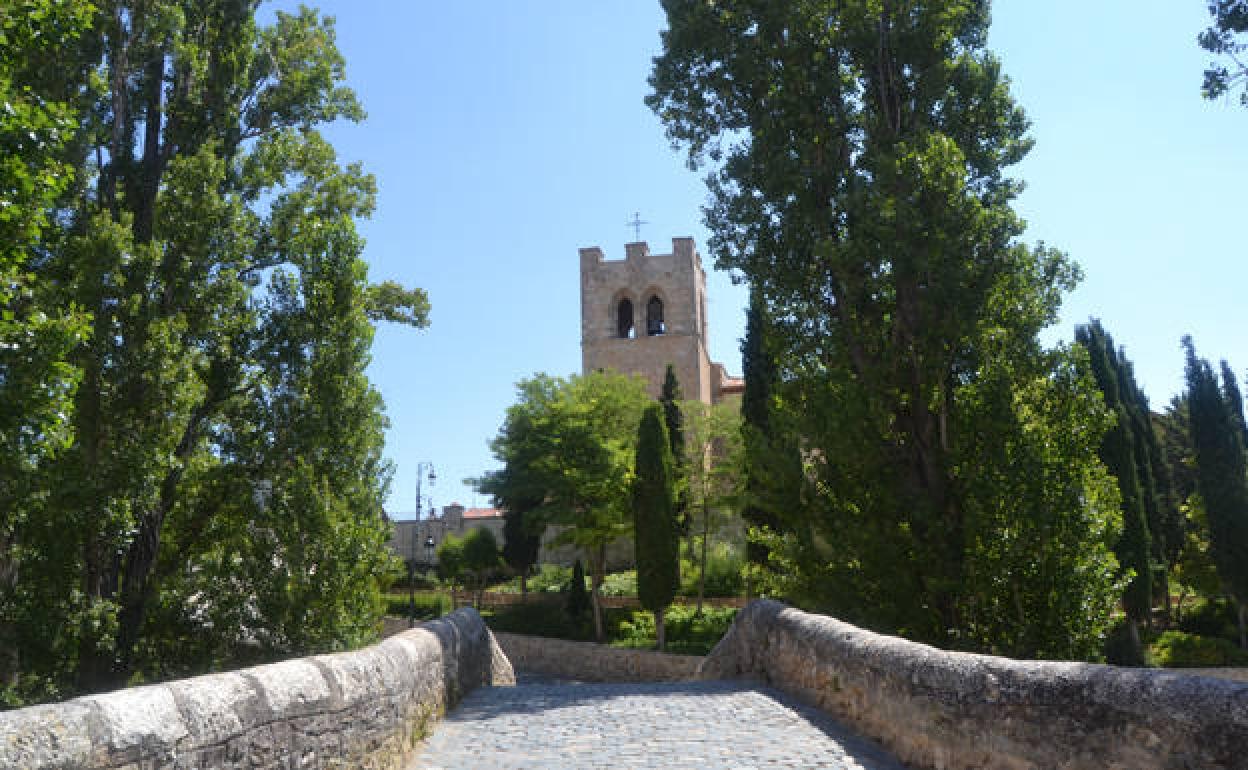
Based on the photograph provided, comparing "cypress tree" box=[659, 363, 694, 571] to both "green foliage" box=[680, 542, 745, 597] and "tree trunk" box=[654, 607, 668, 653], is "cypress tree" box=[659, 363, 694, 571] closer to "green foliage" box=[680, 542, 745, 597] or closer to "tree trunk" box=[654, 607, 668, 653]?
"green foliage" box=[680, 542, 745, 597]

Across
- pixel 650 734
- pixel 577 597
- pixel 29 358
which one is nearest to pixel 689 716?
pixel 650 734

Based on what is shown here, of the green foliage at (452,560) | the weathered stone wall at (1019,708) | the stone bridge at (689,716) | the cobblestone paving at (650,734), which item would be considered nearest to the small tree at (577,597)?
the green foliage at (452,560)

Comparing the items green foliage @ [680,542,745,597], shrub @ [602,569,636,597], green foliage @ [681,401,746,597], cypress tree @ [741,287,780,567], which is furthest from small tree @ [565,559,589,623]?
cypress tree @ [741,287,780,567]

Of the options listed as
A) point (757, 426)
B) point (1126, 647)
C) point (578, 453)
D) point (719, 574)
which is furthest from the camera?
point (719, 574)

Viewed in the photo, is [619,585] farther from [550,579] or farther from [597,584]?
[597,584]

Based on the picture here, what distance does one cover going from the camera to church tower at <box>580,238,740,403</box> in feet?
150

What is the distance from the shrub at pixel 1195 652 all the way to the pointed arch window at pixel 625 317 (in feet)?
99.7

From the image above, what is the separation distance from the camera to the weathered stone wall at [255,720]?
9.40 ft

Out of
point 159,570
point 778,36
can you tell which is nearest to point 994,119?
point 778,36

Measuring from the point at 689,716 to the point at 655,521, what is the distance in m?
17.4

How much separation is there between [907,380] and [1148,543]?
56.6ft

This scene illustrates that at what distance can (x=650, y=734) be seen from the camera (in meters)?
6.84

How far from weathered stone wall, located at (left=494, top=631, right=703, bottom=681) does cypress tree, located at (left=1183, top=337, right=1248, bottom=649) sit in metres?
15.0

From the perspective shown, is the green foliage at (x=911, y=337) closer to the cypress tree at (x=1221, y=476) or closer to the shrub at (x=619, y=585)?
the cypress tree at (x=1221, y=476)
